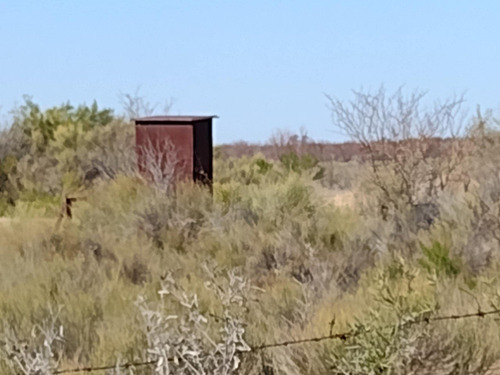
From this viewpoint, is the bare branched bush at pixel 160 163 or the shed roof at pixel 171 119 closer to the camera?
the bare branched bush at pixel 160 163

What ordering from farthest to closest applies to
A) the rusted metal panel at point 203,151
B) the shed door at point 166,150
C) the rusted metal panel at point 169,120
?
the rusted metal panel at point 169,120 < the rusted metal panel at point 203,151 < the shed door at point 166,150

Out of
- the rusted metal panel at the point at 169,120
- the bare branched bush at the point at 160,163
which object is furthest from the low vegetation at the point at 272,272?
the rusted metal panel at the point at 169,120

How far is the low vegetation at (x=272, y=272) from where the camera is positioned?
6.40m

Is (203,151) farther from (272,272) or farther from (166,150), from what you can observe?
(272,272)

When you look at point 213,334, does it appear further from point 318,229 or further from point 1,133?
point 1,133

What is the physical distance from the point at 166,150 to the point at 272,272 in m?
7.23

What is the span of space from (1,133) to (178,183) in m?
14.0

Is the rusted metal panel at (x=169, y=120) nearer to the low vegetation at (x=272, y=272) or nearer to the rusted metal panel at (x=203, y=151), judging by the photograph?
the rusted metal panel at (x=203, y=151)

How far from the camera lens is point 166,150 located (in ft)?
60.1

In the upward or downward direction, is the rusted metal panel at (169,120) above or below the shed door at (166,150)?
above

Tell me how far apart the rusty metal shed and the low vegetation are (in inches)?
37.8

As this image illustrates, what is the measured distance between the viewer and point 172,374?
5828 mm

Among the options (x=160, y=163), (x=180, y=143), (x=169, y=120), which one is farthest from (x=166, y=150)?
(x=160, y=163)

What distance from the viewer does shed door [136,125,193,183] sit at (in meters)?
17.7
